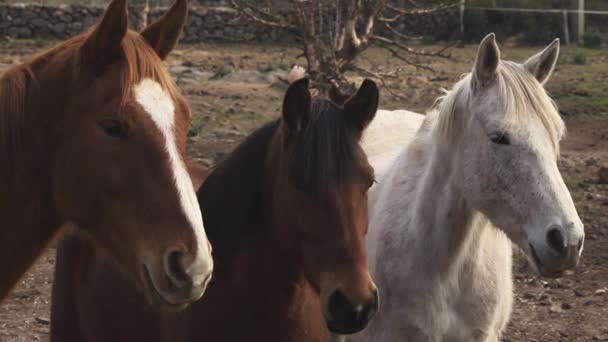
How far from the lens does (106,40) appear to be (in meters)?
2.76

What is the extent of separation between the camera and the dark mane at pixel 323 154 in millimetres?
3332

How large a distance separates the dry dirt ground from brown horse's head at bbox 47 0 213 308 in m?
3.02

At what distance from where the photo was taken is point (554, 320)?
5871 mm

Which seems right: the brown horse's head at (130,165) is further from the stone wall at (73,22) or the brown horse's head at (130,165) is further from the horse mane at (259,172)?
the stone wall at (73,22)

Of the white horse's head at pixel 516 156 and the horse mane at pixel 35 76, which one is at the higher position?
the horse mane at pixel 35 76

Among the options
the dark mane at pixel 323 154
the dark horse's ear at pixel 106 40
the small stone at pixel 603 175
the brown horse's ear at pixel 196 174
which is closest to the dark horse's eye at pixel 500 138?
the dark mane at pixel 323 154

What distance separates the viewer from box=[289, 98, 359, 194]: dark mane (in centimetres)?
333

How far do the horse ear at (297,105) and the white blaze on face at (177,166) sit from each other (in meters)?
0.73

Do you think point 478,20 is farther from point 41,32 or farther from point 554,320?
point 554,320

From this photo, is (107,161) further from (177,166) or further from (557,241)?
(557,241)

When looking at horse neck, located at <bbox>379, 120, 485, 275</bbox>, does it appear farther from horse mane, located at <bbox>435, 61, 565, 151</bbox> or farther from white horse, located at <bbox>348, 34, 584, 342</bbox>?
horse mane, located at <bbox>435, 61, 565, 151</bbox>

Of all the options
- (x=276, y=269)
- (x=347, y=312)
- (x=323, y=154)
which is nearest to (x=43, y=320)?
(x=276, y=269)

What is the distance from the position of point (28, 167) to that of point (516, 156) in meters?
1.94

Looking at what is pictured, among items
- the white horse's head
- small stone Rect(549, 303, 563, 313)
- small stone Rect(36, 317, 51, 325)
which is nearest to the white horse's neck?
the white horse's head
